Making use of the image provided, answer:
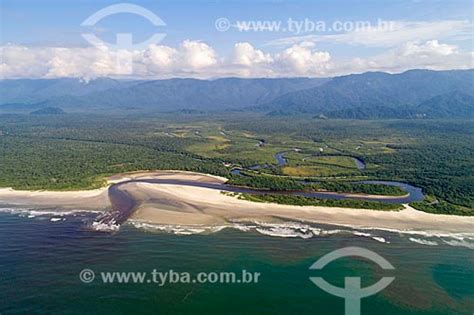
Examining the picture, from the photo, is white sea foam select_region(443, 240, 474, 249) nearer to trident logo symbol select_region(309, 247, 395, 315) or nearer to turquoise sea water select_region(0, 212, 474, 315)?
turquoise sea water select_region(0, 212, 474, 315)

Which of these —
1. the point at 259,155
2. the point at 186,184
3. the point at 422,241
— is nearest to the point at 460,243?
the point at 422,241

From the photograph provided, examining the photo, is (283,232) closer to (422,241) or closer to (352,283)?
(352,283)

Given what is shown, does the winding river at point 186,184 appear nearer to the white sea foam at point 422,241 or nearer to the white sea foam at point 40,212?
the white sea foam at point 40,212

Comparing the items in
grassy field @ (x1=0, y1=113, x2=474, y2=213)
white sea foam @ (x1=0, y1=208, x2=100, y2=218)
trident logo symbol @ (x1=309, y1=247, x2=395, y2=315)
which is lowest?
trident logo symbol @ (x1=309, y1=247, x2=395, y2=315)

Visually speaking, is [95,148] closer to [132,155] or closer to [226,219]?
[132,155]

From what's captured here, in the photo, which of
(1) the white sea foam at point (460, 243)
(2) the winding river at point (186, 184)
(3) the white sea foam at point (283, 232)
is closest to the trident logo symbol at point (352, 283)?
(3) the white sea foam at point (283, 232)

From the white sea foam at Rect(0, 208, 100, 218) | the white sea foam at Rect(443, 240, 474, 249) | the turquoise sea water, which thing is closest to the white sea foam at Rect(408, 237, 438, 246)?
the turquoise sea water
